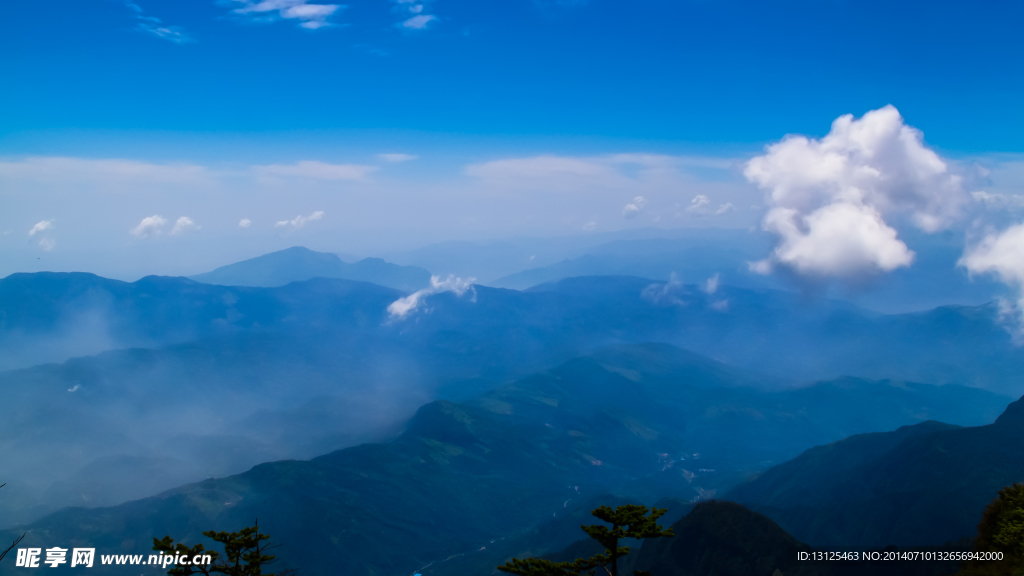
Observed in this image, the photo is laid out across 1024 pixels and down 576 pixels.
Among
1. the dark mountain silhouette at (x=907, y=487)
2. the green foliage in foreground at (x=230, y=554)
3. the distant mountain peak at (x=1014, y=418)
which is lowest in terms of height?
the dark mountain silhouette at (x=907, y=487)

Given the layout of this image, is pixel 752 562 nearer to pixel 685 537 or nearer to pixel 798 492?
pixel 685 537

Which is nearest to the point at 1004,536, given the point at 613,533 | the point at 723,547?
the point at 613,533

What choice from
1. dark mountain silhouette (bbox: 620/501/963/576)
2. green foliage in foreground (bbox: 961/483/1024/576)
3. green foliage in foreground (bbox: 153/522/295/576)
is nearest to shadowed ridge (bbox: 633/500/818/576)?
dark mountain silhouette (bbox: 620/501/963/576)

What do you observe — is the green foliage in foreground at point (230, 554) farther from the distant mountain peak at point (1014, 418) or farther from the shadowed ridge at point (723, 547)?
the distant mountain peak at point (1014, 418)

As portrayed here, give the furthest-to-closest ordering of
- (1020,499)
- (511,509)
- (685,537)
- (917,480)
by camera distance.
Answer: (511,509), (917,480), (685,537), (1020,499)

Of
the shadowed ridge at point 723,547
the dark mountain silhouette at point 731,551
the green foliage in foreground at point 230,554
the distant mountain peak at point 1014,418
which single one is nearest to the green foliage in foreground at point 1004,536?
the dark mountain silhouette at point 731,551

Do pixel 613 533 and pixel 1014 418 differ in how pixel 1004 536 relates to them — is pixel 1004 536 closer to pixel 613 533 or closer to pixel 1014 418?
pixel 613 533

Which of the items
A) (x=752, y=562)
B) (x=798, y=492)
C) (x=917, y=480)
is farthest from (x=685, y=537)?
(x=798, y=492)
